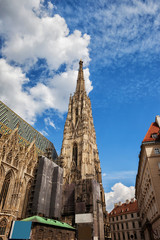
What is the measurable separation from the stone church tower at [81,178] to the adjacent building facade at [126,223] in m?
11.3

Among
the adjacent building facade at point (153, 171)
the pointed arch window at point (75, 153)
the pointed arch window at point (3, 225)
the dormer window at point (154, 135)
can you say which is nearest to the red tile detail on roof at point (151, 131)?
the adjacent building facade at point (153, 171)

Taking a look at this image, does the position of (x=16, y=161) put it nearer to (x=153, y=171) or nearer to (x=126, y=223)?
(x=153, y=171)

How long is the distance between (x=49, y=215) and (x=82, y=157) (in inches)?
518

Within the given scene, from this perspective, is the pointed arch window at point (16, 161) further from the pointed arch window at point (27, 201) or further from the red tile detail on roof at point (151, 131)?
the red tile detail on roof at point (151, 131)

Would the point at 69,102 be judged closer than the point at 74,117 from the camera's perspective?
No

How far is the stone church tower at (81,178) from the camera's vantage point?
100 feet

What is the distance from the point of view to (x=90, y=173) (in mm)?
37500

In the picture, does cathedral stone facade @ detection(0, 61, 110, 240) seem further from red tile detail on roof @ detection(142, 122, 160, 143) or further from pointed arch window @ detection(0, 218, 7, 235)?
red tile detail on roof @ detection(142, 122, 160, 143)

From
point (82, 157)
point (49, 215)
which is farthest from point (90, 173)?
point (49, 215)

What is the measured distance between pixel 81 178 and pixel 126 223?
68.0 feet

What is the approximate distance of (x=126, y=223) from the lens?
147 ft

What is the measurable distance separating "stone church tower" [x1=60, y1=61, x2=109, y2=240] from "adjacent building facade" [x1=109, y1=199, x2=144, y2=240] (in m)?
11.3

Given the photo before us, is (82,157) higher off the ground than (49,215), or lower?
higher

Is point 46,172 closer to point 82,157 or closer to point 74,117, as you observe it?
point 82,157
